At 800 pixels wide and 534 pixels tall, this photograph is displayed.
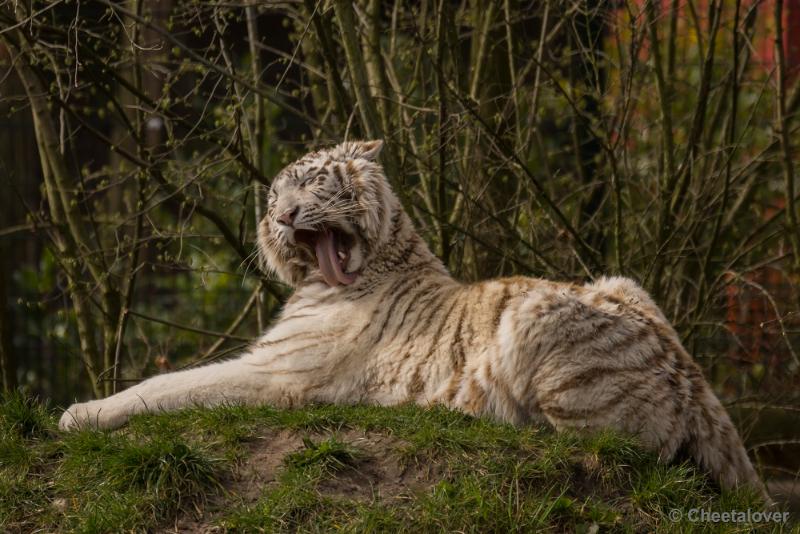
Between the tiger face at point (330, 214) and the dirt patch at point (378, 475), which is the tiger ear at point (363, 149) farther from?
the dirt patch at point (378, 475)

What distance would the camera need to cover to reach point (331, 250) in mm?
6027

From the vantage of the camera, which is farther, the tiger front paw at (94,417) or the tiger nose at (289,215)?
the tiger nose at (289,215)

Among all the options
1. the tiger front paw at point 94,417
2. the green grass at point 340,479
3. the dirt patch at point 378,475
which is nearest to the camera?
the green grass at point 340,479

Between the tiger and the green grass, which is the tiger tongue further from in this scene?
the green grass

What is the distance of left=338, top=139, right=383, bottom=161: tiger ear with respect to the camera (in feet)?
20.2

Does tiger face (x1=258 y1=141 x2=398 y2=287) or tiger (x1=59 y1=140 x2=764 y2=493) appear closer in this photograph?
tiger (x1=59 y1=140 x2=764 y2=493)

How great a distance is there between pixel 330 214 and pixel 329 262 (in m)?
0.30

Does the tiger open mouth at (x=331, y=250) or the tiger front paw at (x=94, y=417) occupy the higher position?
the tiger open mouth at (x=331, y=250)

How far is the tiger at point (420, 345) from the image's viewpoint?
16.3ft

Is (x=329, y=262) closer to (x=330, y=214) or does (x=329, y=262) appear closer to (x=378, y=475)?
(x=330, y=214)

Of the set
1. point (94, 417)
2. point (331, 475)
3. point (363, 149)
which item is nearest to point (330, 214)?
point (363, 149)

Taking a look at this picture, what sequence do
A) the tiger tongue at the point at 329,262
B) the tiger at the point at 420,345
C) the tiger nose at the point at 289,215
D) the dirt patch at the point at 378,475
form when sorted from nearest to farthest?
1. the dirt patch at the point at 378,475
2. the tiger at the point at 420,345
3. the tiger nose at the point at 289,215
4. the tiger tongue at the point at 329,262

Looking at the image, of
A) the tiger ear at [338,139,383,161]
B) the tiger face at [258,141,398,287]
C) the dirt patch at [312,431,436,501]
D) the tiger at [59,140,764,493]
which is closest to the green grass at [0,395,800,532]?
the dirt patch at [312,431,436,501]

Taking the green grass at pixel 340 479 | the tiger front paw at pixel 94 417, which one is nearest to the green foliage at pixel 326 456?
the green grass at pixel 340 479
